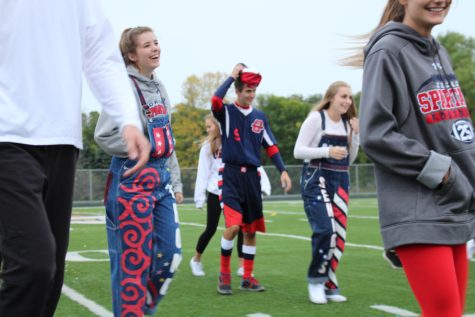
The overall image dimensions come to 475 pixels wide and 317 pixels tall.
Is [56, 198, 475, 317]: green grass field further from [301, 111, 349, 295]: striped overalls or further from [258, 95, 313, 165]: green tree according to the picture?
[258, 95, 313, 165]: green tree

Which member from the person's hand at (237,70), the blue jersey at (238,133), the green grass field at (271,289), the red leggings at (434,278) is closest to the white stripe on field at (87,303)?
the green grass field at (271,289)

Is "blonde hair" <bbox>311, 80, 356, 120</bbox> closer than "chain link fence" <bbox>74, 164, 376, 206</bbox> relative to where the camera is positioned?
Yes

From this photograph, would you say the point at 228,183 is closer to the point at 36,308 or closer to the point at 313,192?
the point at 313,192

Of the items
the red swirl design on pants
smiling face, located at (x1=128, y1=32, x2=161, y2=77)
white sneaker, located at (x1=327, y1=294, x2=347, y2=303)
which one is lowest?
white sneaker, located at (x1=327, y1=294, x2=347, y2=303)

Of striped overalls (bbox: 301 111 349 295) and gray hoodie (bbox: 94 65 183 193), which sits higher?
gray hoodie (bbox: 94 65 183 193)

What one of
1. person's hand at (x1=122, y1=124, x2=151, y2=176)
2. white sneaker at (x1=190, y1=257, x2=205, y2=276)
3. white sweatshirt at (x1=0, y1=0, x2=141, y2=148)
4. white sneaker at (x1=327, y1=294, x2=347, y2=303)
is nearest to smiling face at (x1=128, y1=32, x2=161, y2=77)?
white sweatshirt at (x1=0, y1=0, x2=141, y2=148)

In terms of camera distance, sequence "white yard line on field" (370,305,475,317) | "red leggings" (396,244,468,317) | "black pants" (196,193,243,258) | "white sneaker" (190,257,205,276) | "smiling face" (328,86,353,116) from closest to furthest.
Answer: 1. "red leggings" (396,244,468,317)
2. "white yard line on field" (370,305,475,317)
3. "smiling face" (328,86,353,116)
4. "white sneaker" (190,257,205,276)
5. "black pants" (196,193,243,258)

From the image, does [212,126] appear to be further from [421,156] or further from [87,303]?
[421,156]

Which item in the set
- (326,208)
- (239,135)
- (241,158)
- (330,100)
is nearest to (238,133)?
(239,135)

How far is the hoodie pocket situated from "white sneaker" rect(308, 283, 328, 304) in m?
3.75

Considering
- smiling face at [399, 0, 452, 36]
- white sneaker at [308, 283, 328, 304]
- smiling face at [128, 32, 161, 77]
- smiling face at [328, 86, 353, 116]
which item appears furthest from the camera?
smiling face at [328, 86, 353, 116]

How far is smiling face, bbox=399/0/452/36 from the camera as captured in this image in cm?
343

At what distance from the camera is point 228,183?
25.3ft

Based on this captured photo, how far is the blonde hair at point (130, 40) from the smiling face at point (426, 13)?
2.17 metres
